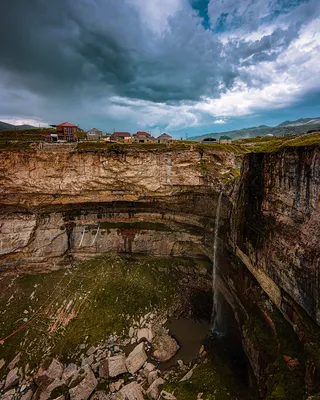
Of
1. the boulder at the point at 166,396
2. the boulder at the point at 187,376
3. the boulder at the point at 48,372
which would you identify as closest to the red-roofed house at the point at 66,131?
the boulder at the point at 48,372

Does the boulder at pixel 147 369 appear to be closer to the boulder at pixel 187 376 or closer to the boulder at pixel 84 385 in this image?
the boulder at pixel 187 376

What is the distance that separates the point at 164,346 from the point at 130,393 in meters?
4.65

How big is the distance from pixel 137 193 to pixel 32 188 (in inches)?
461

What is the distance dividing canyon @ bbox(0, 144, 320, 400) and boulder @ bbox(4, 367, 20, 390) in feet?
33.8

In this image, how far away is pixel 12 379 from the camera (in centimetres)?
1606

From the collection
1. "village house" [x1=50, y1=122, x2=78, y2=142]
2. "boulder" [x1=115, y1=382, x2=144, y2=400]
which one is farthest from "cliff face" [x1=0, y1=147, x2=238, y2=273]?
"boulder" [x1=115, y1=382, x2=144, y2=400]

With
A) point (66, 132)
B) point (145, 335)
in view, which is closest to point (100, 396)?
point (145, 335)

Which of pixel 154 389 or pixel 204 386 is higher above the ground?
pixel 204 386

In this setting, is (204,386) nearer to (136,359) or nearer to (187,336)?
(136,359)

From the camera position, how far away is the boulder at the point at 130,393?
1414 cm

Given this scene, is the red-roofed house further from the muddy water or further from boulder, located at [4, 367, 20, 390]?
the muddy water

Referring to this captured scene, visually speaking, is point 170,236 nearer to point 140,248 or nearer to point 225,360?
point 140,248

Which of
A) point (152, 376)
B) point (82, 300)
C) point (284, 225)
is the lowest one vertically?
point (152, 376)

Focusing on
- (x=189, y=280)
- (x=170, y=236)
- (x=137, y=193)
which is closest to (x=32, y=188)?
(x=137, y=193)
